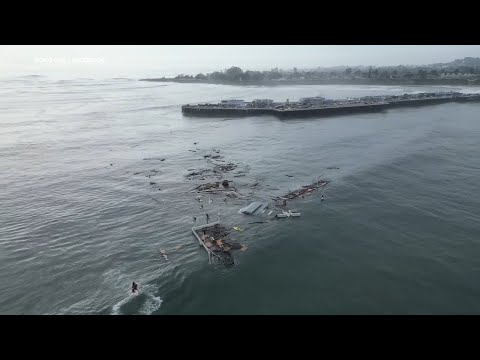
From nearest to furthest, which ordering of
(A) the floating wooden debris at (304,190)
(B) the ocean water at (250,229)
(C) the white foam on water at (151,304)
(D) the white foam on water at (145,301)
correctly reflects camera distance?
1. (C) the white foam on water at (151,304)
2. (D) the white foam on water at (145,301)
3. (B) the ocean water at (250,229)
4. (A) the floating wooden debris at (304,190)

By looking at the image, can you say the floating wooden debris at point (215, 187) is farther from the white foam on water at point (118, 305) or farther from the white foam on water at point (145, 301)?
the white foam on water at point (118, 305)

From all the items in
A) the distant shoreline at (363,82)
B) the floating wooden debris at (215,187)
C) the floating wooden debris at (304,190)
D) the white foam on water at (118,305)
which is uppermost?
the distant shoreline at (363,82)

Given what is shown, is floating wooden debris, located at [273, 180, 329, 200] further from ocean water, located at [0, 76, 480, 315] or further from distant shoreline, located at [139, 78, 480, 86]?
distant shoreline, located at [139, 78, 480, 86]

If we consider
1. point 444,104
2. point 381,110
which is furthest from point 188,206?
point 444,104

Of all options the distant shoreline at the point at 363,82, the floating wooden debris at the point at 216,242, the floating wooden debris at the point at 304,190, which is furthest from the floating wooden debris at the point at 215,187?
the distant shoreline at the point at 363,82

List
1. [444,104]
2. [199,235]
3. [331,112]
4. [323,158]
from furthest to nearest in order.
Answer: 1. [444,104]
2. [331,112]
3. [323,158]
4. [199,235]

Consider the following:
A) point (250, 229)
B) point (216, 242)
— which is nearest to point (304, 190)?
point (250, 229)

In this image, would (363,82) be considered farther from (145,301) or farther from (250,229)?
(145,301)

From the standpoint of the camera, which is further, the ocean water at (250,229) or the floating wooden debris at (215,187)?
the floating wooden debris at (215,187)
